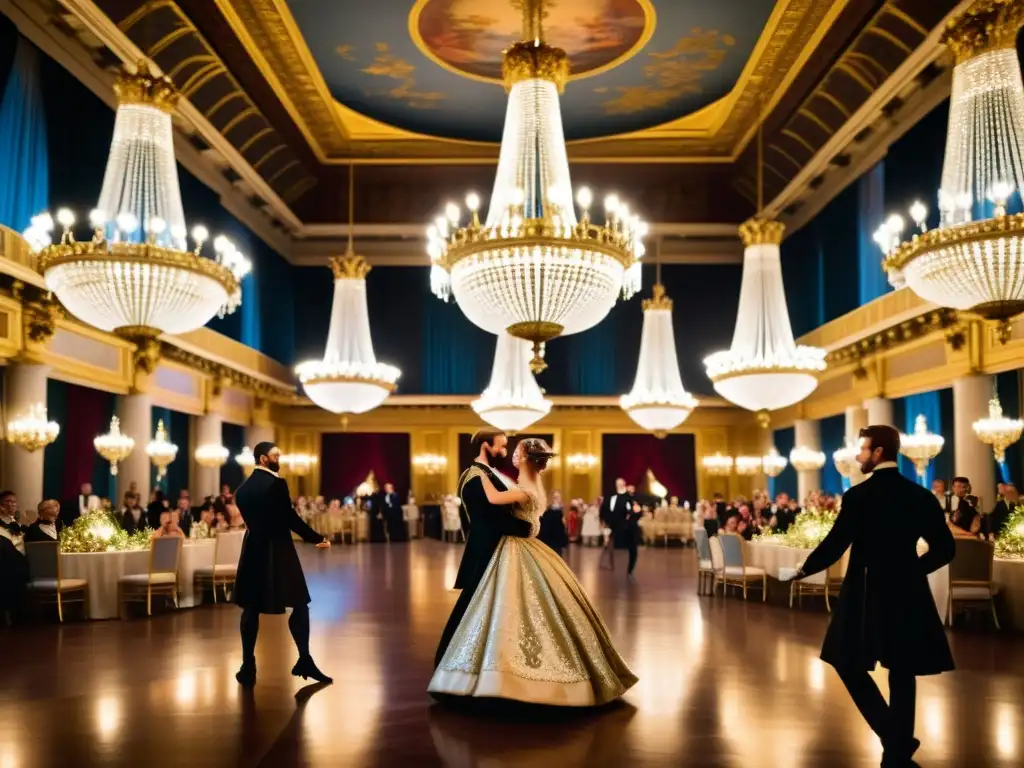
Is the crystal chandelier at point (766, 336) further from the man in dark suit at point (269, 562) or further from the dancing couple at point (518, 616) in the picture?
the man in dark suit at point (269, 562)

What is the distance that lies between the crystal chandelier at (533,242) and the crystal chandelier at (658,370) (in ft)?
19.1

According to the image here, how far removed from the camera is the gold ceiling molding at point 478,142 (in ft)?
46.9

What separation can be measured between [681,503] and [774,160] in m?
9.72

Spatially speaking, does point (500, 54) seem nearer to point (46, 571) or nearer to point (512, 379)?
point (512, 379)

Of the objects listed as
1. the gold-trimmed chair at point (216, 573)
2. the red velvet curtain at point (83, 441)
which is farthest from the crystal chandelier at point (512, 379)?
the red velvet curtain at point (83, 441)

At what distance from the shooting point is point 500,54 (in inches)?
621

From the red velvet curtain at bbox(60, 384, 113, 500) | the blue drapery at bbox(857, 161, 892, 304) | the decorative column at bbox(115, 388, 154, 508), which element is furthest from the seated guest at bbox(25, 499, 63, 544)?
the blue drapery at bbox(857, 161, 892, 304)

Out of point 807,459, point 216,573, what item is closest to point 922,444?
point 807,459

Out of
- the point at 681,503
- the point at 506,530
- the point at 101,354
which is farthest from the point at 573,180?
the point at 506,530

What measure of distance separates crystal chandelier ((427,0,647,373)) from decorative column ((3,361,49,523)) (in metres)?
7.22

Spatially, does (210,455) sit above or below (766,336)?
below

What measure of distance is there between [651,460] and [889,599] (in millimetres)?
21899

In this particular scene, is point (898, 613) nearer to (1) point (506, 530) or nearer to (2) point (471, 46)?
(1) point (506, 530)

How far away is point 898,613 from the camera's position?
387 cm
